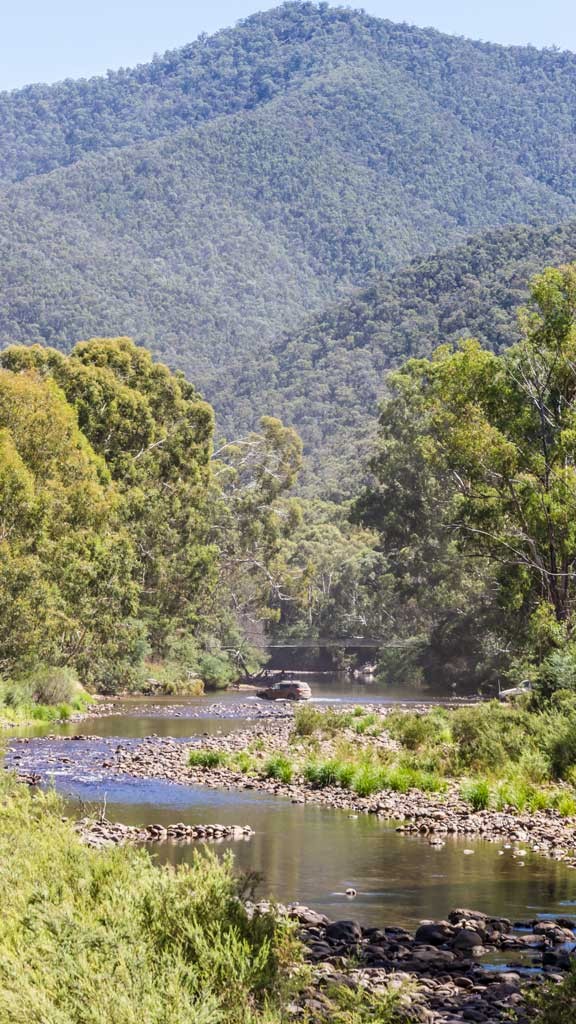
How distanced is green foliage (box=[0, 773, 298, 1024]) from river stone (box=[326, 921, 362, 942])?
2.66 m

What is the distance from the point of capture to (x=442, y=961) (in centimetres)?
1173

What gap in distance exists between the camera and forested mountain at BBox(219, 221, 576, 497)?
5167 inches

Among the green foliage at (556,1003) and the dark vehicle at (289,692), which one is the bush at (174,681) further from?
the green foliage at (556,1003)

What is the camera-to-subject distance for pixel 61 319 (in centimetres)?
18788

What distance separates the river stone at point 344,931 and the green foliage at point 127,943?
2659 mm

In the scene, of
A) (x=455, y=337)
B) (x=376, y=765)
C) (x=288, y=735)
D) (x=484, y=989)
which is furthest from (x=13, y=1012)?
(x=455, y=337)

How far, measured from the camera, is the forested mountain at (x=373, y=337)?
13125 centimetres

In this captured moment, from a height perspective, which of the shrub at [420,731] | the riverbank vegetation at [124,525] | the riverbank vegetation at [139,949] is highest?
the riverbank vegetation at [124,525]

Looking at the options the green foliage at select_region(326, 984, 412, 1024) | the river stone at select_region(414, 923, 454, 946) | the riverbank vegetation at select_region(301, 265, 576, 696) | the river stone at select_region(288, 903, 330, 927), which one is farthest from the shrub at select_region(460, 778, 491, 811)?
the green foliage at select_region(326, 984, 412, 1024)

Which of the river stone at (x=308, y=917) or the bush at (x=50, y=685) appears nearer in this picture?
the river stone at (x=308, y=917)

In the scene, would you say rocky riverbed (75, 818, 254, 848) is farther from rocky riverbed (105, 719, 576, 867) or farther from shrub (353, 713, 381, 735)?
shrub (353, 713, 381, 735)

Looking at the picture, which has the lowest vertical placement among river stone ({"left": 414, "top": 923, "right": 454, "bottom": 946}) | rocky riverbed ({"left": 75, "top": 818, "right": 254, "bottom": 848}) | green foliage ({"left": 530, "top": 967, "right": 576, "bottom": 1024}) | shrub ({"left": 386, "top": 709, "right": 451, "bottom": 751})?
rocky riverbed ({"left": 75, "top": 818, "right": 254, "bottom": 848})

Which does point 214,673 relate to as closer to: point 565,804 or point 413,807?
point 413,807

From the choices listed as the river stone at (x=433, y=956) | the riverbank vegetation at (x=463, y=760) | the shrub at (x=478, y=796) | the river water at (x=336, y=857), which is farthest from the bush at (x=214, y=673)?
the river stone at (x=433, y=956)
